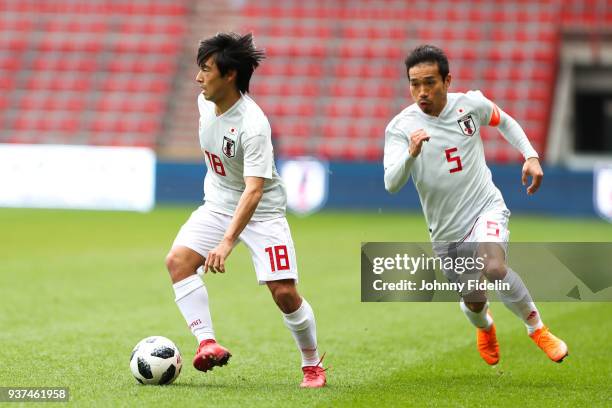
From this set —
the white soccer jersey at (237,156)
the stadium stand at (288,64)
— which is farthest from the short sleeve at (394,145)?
the stadium stand at (288,64)

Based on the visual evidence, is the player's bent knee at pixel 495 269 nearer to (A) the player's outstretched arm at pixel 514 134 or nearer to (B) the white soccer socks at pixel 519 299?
(B) the white soccer socks at pixel 519 299

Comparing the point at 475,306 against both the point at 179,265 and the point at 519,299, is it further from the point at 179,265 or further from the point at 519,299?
the point at 179,265

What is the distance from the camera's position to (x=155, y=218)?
21734 millimetres

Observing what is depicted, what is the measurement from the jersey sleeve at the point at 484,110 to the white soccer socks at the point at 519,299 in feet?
3.25

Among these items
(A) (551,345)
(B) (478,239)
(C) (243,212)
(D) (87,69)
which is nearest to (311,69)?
(D) (87,69)

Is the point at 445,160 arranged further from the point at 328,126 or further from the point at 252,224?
the point at 328,126

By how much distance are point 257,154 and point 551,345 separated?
218 centimetres

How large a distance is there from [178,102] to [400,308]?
62.5 ft

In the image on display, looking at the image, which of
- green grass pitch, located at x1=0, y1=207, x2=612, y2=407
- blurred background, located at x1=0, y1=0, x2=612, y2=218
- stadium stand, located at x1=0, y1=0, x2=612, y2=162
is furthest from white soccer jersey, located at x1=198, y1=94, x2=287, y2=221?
stadium stand, located at x1=0, y1=0, x2=612, y2=162

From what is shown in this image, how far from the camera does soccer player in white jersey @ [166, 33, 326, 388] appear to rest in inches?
249

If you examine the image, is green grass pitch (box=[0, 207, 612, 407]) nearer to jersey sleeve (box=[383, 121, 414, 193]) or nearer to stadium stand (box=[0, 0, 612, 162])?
jersey sleeve (box=[383, 121, 414, 193])

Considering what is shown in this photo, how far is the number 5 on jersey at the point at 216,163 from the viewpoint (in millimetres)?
6570

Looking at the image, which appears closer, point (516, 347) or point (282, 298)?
point (282, 298)

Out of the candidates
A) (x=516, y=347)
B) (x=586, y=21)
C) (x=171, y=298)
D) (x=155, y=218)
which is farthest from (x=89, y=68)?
(x=516, y=347)
